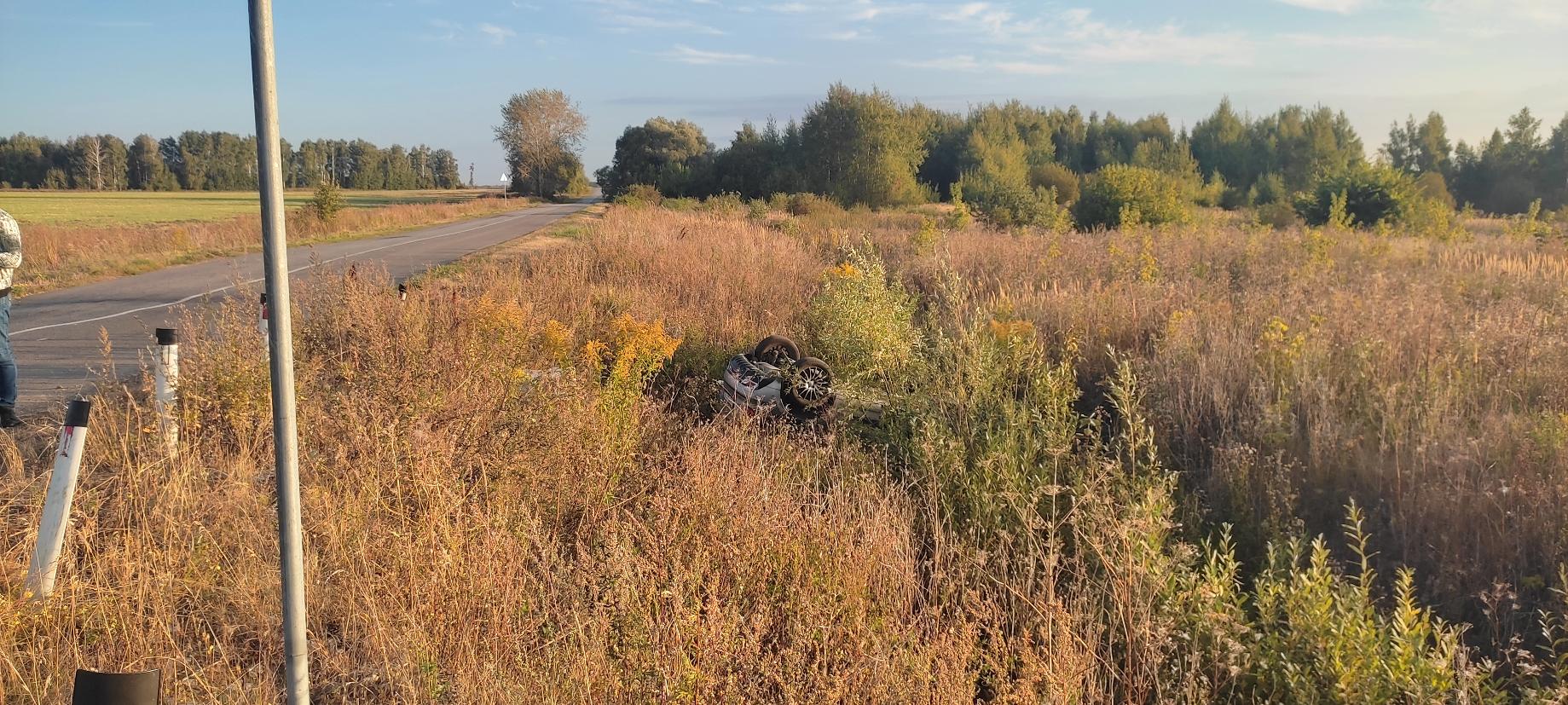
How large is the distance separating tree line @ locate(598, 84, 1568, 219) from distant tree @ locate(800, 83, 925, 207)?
0.18ft

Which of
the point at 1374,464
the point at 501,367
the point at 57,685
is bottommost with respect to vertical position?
the point at 57,685

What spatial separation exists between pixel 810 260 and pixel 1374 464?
10.0 m

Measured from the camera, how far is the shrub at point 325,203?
98.9 ft

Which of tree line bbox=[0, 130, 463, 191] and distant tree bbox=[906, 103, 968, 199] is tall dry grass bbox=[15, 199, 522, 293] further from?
tree line bbox=[0, 130, 463, 191]

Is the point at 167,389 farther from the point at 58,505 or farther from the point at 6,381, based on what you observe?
the point at 6,381

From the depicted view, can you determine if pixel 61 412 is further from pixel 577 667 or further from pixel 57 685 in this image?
pixel 577 667

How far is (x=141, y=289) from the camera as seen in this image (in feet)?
46.7

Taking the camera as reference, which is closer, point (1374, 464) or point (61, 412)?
point (1374, 464)

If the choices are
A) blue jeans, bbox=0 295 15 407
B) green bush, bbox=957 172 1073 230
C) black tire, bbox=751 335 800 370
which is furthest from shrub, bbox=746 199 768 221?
blue jeans, bbox=0 295 15 407

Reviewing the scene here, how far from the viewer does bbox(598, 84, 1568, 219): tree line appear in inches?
1540

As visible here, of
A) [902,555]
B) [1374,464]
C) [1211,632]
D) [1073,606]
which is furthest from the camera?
[1374,464]

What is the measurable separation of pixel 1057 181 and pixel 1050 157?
16528 mm

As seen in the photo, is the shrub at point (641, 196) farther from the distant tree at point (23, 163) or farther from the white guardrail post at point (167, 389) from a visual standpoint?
the distant tree at point (23, 163)

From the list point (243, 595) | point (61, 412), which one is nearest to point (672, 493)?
point (243, 595)
